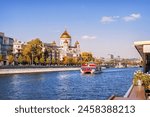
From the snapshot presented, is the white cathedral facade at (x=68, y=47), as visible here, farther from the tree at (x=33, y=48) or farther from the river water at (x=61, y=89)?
the river water at (x=61, y=89)

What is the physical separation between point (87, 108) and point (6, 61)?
88.6 feet

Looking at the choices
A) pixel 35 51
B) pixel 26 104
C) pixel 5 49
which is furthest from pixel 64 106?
pixel 5 49

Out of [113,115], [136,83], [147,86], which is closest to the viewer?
[113,115]

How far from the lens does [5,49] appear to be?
32.1 metres

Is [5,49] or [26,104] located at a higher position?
[5,49]

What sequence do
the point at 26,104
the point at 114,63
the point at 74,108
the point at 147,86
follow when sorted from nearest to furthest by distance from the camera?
the point at 74,108 → the point at 26,104 → the point at 147,86 → the point at 114,63

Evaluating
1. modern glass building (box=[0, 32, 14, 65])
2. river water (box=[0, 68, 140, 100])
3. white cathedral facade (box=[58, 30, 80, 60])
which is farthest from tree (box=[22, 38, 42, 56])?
white cathedral facade (box=[58, 30, 80, 60])

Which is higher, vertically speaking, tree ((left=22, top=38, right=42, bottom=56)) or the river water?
tree ((left=22, top=38, right=42, bottom=56))

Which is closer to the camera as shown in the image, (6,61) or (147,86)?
(147,86)

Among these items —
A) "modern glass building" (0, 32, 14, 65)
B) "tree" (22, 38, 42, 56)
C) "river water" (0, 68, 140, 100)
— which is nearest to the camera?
"river water" (0, 68, 140, 100)

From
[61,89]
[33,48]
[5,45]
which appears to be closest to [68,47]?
[5,45]

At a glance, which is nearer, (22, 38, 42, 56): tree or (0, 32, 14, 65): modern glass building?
(22, 38, 42, 56): tree

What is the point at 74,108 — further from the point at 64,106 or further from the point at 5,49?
the point at 5,49

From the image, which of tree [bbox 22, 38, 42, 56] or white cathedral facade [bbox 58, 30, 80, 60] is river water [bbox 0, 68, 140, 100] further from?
white cathedral facade [bbox 58, 30, 80, 60]
